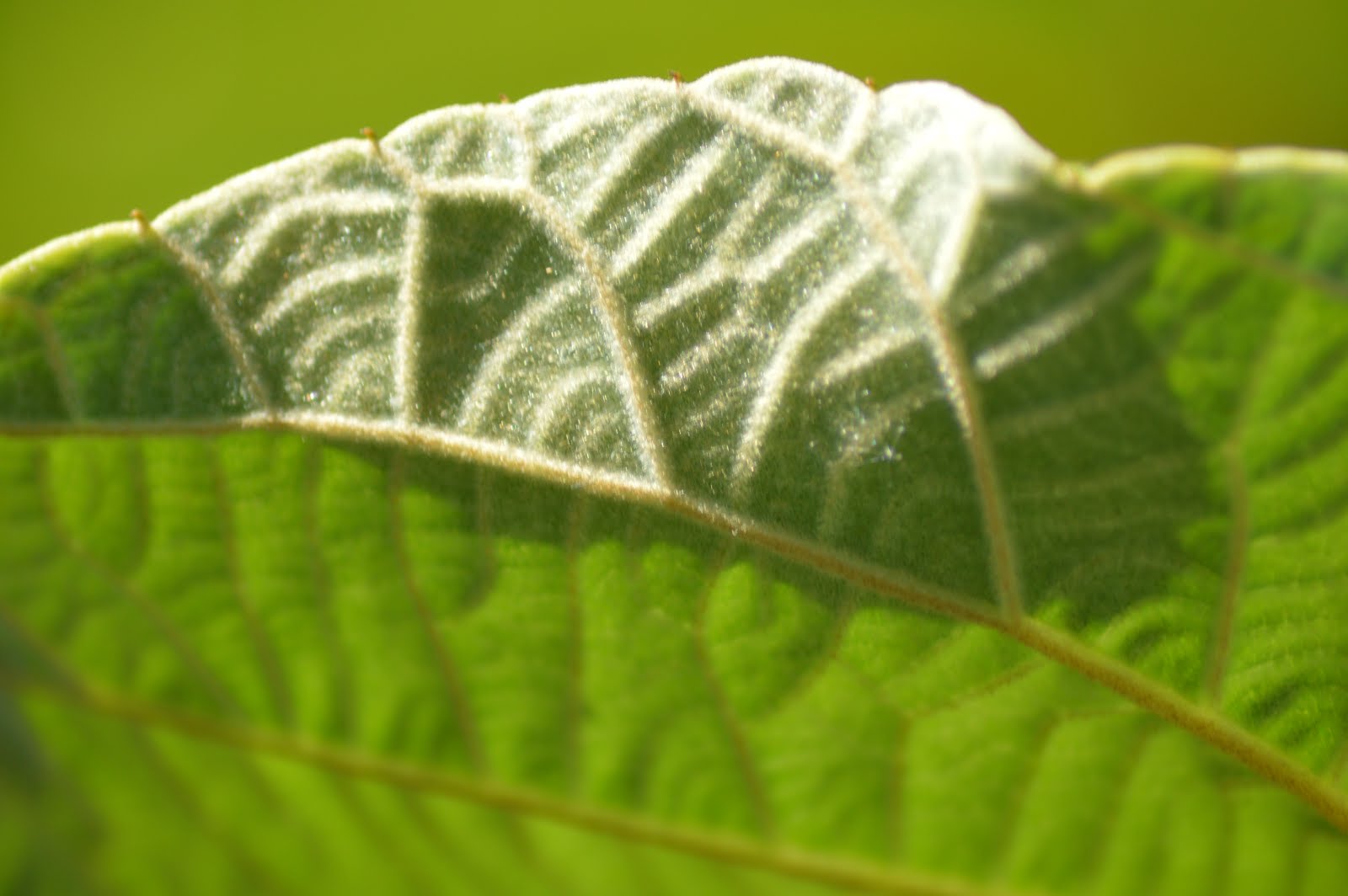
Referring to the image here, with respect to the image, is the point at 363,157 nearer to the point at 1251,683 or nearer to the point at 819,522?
the point at 819,522

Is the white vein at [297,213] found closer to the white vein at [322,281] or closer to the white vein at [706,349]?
the white vein at [322,281]

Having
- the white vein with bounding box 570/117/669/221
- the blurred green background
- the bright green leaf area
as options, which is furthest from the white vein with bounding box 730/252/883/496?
the blurred green background

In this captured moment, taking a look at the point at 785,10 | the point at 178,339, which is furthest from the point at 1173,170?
the point at 785,10

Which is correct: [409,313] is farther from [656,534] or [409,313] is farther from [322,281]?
[656,534]

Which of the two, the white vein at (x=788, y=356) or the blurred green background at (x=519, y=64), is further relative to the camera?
the blurred green background at (x=519, y=64)

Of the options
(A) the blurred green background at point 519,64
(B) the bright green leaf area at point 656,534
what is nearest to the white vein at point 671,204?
(B) the bright green leaf area at point 656,534

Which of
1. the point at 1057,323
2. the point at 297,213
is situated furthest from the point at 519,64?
the point at 1057,323
